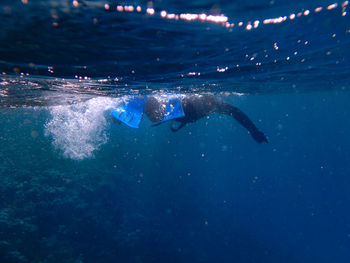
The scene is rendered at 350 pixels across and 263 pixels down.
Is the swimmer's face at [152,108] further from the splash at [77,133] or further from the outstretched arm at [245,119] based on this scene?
the splash at [77,133]

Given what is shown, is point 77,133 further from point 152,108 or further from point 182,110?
point 182,110

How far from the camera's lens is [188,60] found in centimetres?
684

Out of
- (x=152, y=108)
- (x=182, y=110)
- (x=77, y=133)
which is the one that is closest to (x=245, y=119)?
(x=182, y=110)

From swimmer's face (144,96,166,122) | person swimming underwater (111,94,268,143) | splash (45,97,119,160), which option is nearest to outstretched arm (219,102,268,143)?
person swimming underwater (111,94,268,143)

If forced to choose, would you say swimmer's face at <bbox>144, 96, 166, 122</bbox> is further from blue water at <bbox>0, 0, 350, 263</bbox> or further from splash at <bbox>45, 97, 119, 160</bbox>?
splash at <bbox>45, 97, 119, 160</bbox>

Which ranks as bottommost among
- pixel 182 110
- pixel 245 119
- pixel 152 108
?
pixel 245 119

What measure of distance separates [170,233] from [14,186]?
12.4 meters

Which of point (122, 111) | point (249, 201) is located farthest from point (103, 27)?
point (249, 201)

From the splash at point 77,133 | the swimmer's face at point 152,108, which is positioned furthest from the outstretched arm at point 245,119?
the splash at point 77,133

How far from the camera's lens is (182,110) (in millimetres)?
7480

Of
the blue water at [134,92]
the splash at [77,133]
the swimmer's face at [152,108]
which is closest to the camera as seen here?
the blue water at [134,92]

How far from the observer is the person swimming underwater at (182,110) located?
711 centimetres

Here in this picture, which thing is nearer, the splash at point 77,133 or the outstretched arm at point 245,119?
the outstretched arm at point 245,119

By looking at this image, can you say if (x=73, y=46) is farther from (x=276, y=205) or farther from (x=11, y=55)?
(x=276, y=205)
